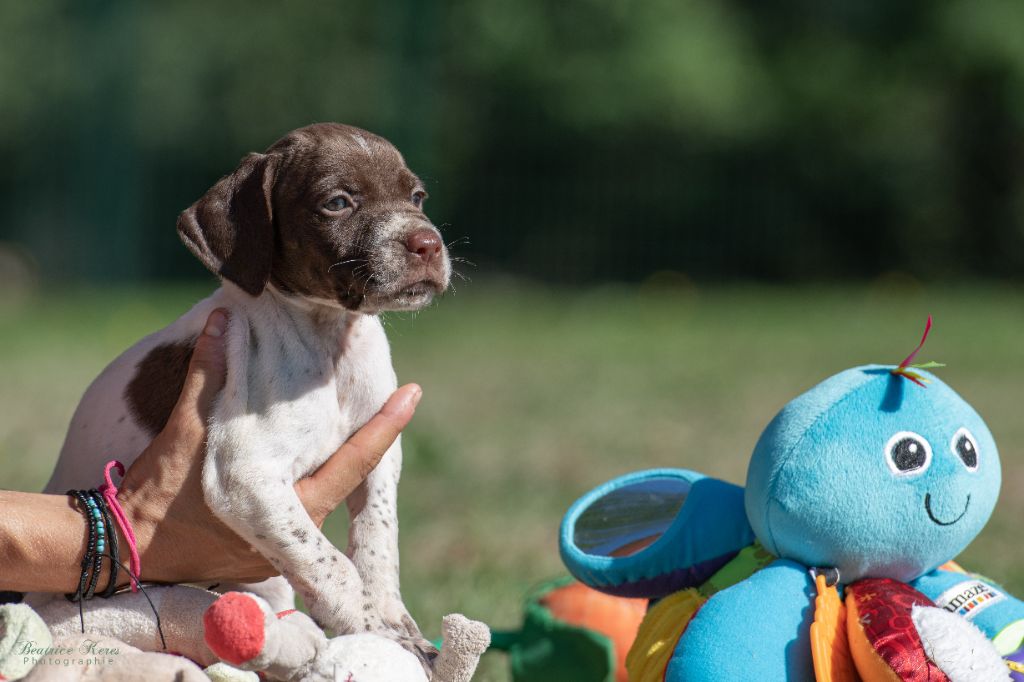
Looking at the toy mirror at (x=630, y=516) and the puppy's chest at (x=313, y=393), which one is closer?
the puppy's chest at (x=313, y=393)

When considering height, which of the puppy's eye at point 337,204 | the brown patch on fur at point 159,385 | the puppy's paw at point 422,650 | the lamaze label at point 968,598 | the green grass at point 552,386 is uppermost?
the puppy's eye at point 337,204

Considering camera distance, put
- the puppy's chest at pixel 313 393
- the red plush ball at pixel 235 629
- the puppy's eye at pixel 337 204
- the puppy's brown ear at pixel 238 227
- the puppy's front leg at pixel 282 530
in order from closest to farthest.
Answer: the red plush ball at pixel 235 629, the puppy's front leg at pixel 282 530, the puppy's chest at pixel 313 393, the puppy's brown ear at pixel 238 227, the puppy's eye at pixel 337 204

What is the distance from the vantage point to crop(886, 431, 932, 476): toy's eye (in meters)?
2.76

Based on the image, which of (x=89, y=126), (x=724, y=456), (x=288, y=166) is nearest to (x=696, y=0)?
(x=89, y=126)

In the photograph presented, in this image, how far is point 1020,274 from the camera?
2119cm

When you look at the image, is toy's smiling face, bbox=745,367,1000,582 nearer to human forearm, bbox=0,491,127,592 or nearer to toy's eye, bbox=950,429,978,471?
toy's eye, bbox=950,429,978,471

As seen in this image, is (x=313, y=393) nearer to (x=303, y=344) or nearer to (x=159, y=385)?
(x=303, y=344)

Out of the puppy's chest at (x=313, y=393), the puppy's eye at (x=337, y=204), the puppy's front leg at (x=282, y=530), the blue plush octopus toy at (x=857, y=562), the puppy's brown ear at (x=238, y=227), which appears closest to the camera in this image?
the blue plush octopus toy at (x=857, y=562)

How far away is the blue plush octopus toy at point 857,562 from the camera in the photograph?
8.54 feet

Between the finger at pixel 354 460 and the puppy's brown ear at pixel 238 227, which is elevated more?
the puppy's brown ear at pixel 238 227

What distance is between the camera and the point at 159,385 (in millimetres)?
3311

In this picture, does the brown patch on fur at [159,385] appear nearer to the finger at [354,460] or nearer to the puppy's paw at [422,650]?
the finger at [354,460]

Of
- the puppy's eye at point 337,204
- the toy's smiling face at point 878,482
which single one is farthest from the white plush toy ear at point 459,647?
the puppy's eye at point 337,204

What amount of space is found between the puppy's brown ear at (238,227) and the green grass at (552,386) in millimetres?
1368
